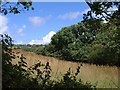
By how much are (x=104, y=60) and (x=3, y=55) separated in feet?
71.9

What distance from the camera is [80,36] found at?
4697 cm

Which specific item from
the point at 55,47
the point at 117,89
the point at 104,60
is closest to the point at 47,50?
the point at 55,47

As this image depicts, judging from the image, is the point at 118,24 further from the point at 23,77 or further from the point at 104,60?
the point at 104,60

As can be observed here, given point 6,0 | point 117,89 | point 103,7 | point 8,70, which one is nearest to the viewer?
point 8,70

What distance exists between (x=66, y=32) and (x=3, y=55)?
43.5 meters

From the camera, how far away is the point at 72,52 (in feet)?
129

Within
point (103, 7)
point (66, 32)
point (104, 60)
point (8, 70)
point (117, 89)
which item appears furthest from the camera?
point (66, 32)

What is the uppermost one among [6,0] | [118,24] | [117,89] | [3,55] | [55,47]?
[55,47]

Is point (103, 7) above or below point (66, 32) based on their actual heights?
below

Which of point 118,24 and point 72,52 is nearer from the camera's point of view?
point 118,24

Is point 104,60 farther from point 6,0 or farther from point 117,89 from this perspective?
point 6,0

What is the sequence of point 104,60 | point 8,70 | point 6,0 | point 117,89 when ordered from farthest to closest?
point 104,60
point 117,89
point 6,0
point 8,70

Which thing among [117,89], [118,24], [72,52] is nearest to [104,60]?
[72,52]

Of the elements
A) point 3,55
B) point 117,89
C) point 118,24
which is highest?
point 118,24
